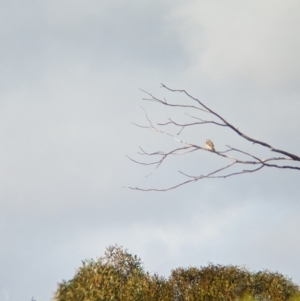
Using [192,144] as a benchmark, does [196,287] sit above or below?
above

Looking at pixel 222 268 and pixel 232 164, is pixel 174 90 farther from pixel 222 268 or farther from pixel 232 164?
pixel 222 268

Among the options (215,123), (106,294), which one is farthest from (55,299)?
(215,123)

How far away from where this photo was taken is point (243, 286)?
29609 mm

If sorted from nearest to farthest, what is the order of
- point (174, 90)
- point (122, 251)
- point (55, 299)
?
point (174, 90), point (55, 299), point (122, 251)

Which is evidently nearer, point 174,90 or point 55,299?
point 174,90

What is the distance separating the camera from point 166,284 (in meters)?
29.0

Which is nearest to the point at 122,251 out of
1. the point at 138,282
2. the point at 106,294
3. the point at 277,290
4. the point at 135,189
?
the point at 138,282

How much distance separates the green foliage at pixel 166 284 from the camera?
79.6 feet

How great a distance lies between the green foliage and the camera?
79.6ft

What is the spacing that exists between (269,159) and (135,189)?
1.80 metres

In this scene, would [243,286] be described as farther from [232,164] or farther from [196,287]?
[232,164]

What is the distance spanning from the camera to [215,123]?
5.40 m

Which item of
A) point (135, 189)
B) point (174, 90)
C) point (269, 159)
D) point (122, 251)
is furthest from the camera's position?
point (122, 251)

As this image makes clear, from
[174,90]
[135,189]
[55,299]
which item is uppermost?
[55,299]
